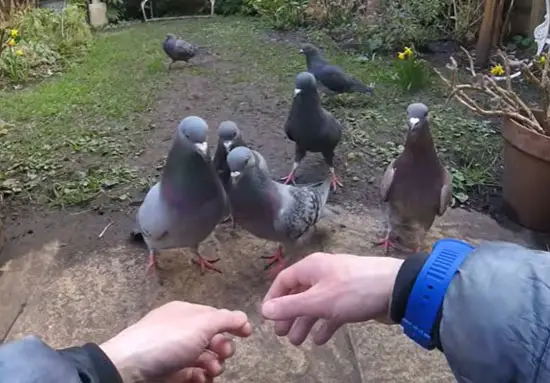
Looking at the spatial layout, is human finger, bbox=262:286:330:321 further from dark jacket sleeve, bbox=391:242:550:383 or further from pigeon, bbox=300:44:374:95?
pigeon, bbox=300:44:374:95

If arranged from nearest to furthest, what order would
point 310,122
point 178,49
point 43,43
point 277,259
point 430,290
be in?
1. point 430,290
2. point 277,259
3. point 310,122
4. point 178,49
5. point 43,43

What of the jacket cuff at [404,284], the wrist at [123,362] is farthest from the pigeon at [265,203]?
the jacket cuff at [404,284]

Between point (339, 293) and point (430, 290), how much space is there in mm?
197

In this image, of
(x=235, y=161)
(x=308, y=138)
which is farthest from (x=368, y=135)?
(x=235, y=161)

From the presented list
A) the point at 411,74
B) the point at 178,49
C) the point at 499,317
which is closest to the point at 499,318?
the point at 499,317

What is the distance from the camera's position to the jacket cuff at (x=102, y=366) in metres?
1.07

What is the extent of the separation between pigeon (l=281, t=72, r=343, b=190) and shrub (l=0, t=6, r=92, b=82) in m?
3.20

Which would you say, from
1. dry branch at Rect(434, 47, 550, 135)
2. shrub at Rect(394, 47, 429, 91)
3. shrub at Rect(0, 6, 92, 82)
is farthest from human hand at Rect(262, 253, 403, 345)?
shrub at Rect(0, 6, 92, 82)

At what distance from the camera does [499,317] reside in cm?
94

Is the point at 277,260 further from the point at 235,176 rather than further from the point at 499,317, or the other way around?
the point at 499,317

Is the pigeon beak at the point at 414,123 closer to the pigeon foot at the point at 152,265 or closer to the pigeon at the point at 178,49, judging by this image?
the pigeon foot at the point at 152,265

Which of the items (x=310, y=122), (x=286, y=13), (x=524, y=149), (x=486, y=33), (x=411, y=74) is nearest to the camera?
(x=524, y=149)

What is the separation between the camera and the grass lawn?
3.54 metres

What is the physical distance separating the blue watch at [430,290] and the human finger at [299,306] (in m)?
0.17
